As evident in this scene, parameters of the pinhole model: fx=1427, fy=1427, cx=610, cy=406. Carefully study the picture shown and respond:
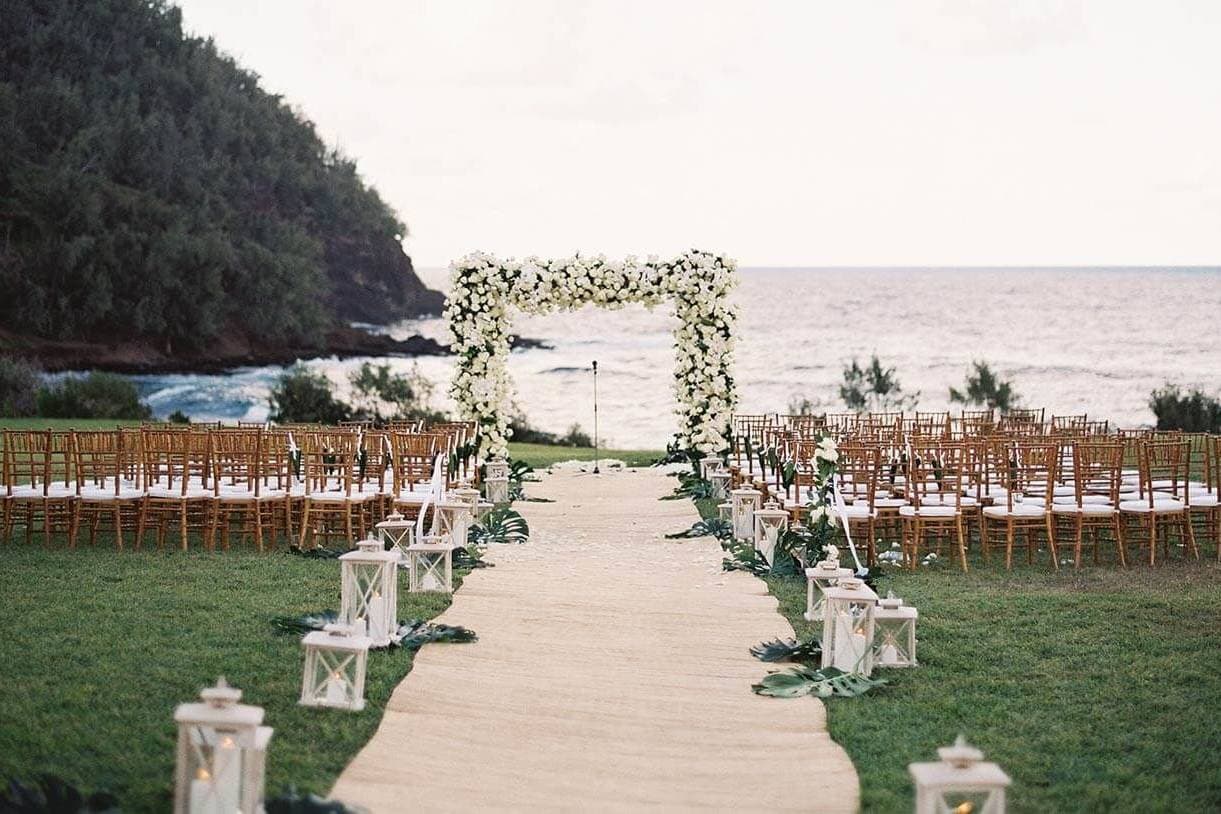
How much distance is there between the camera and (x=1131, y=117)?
4591 centimetres

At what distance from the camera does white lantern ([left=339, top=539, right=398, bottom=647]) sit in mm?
7570

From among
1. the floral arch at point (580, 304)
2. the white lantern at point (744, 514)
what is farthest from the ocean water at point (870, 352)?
the white lantern at point (744, 514)

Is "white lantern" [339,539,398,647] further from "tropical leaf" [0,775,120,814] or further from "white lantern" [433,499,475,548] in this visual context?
A: "white lantern" [433,499,475,548]

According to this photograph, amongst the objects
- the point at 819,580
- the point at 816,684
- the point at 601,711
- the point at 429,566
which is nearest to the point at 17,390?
the point at 429,566

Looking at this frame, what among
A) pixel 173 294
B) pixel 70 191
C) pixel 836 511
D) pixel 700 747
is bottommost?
pixel 700 747

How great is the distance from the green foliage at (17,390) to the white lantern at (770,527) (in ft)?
58.8

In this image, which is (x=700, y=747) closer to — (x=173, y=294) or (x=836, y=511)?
(x=836, y=511)

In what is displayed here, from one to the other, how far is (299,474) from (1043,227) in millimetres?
52207

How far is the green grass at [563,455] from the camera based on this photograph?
21.2 meters

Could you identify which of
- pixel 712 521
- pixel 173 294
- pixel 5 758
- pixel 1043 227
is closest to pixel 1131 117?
pixel 1043 227

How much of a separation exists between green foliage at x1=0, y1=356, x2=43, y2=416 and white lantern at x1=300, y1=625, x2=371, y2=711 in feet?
67.2

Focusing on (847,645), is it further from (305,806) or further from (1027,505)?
(1027,505)

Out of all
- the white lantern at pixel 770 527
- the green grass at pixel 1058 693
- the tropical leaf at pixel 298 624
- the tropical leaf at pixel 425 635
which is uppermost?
the white lantern at pixel 770 527

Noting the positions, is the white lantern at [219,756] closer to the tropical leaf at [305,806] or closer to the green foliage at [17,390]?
the tropical leaf at [305,806]
